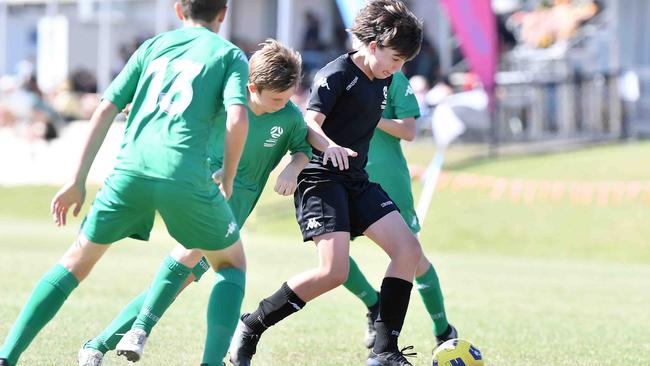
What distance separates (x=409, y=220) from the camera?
7266 millimetres

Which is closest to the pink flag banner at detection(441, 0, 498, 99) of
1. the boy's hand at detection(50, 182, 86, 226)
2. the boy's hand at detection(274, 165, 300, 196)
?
the boy's hand at detection(274, 165, 300, 196)

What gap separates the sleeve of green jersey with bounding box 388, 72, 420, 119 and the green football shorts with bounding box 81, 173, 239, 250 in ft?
7.00

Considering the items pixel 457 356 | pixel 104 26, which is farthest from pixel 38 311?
pixel 104 26

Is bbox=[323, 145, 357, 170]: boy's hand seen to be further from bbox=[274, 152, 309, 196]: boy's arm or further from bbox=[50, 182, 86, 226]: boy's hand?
bbox=[50, 182, 86, 226]: boy's hand

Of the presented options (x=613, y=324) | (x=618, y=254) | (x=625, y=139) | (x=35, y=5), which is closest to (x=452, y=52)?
(x=625, y=139)

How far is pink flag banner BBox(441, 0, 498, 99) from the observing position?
17.0m

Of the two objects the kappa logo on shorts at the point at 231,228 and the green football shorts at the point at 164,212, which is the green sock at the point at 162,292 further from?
the kappa logo on shorts at the point at 231,228

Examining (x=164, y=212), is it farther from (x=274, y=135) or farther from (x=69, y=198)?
(x=274, y=135)

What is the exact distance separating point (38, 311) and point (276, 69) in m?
1.57

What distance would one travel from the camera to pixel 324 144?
578 centimetres

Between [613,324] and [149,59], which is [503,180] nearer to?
[613,324]

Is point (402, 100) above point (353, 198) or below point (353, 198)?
above

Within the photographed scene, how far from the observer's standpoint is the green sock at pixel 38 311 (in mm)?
5176

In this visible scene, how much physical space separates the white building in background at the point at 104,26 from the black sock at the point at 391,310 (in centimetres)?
2167
